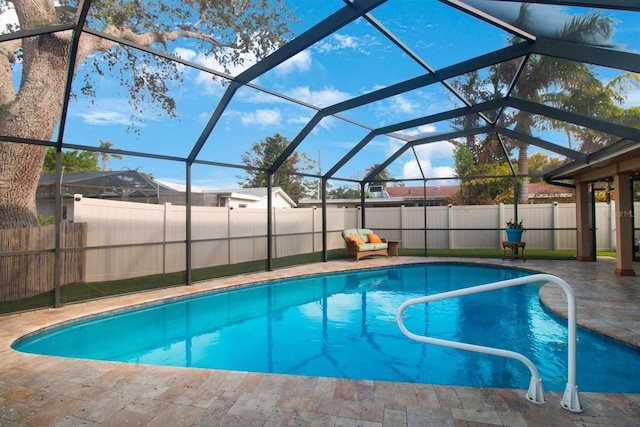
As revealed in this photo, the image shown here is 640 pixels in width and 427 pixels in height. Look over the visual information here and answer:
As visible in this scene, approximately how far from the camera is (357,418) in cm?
226

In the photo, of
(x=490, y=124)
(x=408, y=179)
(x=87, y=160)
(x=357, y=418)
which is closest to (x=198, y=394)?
(x=357, y=418)

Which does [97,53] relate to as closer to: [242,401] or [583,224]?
[242,401]

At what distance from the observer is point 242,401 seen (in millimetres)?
2514

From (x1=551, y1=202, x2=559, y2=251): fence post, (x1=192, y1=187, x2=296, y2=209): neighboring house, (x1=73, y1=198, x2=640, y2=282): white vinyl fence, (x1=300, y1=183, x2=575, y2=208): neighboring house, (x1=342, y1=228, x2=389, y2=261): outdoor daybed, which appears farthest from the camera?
(x1=300, y1=183, x2=575, y2=208): neighboring house

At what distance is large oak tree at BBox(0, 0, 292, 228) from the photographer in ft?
14.1

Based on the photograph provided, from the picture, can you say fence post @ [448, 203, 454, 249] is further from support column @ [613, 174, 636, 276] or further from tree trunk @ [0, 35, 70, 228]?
tree trunk @ [0, 35, 70, 228]

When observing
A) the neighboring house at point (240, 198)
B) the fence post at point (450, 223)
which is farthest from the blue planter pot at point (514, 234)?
the neighboring house at point (240, 198)

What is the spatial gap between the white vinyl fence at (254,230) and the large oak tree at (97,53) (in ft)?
3.27

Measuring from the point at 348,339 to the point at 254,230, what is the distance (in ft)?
17.0

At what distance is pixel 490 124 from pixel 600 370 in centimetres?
666

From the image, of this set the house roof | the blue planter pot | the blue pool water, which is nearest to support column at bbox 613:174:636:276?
the blue pool water

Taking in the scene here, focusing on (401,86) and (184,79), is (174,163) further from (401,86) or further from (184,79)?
(401,86)

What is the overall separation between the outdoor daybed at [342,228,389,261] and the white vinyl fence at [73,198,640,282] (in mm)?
996

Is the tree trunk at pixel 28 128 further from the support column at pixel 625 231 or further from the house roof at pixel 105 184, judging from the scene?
the support column at pixel 625 231
